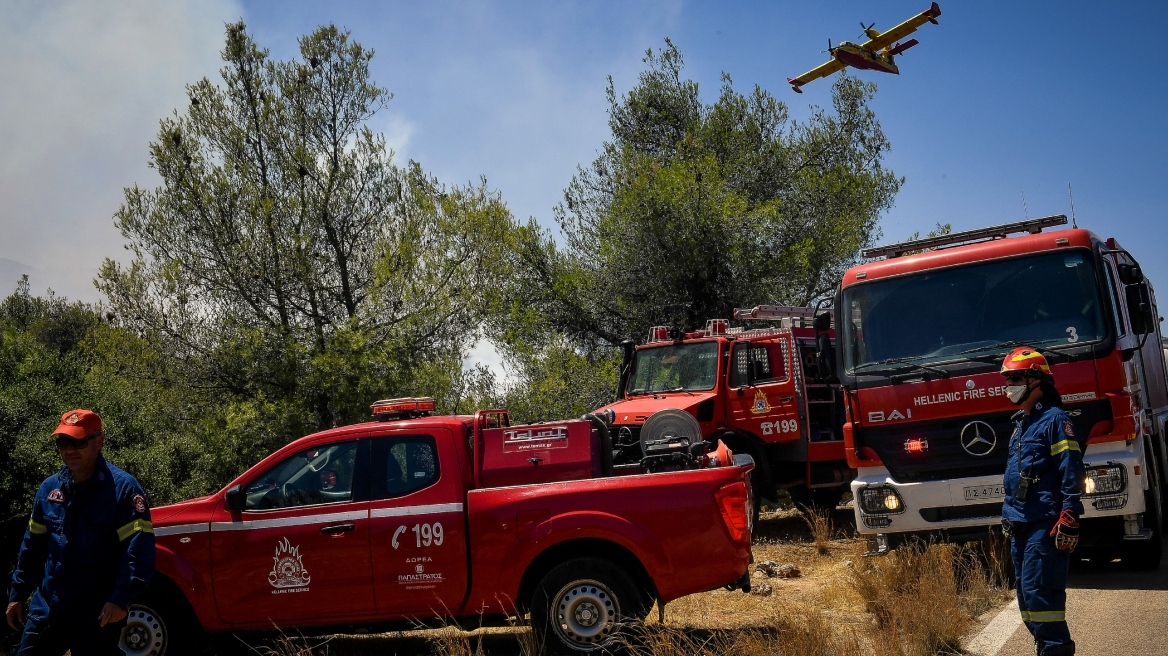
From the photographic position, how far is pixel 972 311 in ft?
25.9

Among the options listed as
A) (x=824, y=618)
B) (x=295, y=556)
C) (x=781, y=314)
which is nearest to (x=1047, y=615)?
(x=824, y=618)

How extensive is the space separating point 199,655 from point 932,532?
5.77 metres

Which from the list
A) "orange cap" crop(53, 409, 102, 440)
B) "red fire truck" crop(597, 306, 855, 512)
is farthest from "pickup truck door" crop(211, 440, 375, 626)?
"red fire truck" crop(597, 306, 855, 512)

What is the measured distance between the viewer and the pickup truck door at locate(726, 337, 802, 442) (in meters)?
11.8

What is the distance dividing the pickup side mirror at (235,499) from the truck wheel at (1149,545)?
7052 millimetres

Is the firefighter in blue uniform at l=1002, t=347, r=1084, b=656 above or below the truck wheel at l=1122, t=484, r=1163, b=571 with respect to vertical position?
above

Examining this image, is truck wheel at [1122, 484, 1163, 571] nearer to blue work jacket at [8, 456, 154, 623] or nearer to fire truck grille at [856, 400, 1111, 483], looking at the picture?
fire truck grille at [856, 400, 1111, 483]

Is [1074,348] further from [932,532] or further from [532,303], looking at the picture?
[532,303]

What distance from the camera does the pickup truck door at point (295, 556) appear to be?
6.26m

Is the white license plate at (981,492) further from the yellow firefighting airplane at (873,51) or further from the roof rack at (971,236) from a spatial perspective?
the yellow firefighting airplane at (873,51)

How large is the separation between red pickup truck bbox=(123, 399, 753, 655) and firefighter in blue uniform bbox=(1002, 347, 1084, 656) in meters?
1.68

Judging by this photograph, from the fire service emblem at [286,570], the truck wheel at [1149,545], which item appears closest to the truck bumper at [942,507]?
the truck wheel at [1149,545]

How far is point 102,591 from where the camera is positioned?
4.59 metres

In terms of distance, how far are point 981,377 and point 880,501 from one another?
1323mm
